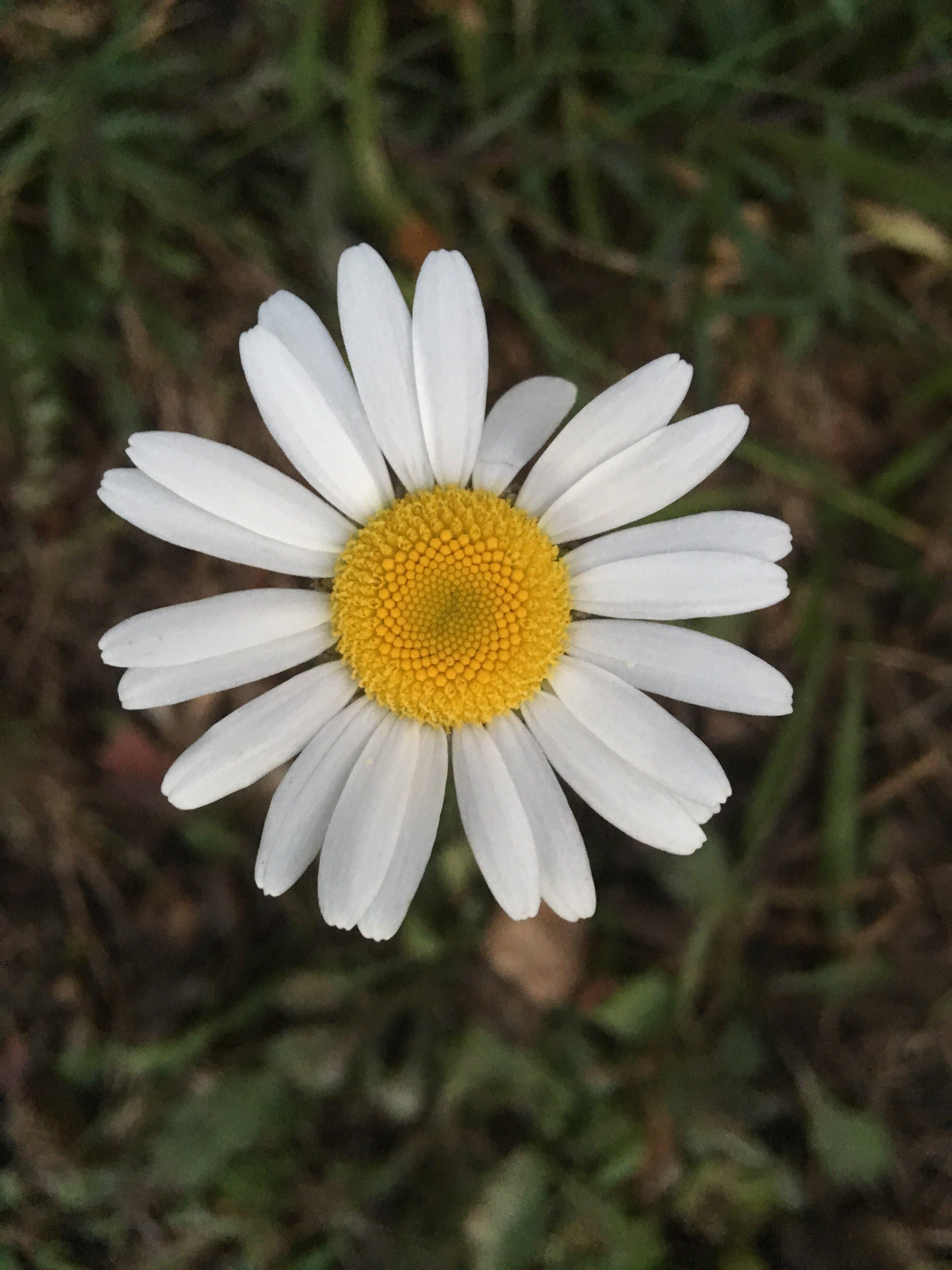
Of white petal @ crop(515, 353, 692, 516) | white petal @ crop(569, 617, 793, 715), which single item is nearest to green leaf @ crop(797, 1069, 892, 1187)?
white petal @ crop(569, 617, 793, 715)

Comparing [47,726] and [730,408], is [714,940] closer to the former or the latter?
[730,408]

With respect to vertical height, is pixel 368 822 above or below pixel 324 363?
below

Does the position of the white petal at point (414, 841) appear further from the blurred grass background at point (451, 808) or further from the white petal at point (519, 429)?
the blurred grass background at point (451, 808)

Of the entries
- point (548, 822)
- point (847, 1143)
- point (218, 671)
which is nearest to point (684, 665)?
point (548, 822)

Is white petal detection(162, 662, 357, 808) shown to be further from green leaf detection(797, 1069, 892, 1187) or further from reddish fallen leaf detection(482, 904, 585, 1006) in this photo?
green leaf detection(797, 1069, 892, 1187)

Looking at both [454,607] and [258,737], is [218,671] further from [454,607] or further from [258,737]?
[454,607]
